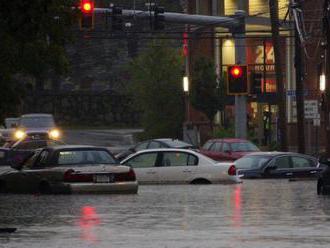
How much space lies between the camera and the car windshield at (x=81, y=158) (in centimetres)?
2647

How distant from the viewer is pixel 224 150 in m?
41.4

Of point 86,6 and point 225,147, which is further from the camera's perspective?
point 225,147

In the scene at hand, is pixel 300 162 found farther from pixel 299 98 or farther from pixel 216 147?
pixel 299 98

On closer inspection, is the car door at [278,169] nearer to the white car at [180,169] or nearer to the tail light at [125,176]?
the white car at [180,169]

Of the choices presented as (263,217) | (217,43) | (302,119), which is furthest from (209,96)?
(263,217)

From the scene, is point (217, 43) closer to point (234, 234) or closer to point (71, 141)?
point (71, 141)

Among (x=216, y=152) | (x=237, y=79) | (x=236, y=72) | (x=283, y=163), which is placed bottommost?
(x=283, y=163)

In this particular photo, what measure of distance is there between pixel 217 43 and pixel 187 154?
122 feet

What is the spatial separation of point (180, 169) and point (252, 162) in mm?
6093

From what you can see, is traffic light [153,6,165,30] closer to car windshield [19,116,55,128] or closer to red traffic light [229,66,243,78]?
red traffic light [229,66,243,78]

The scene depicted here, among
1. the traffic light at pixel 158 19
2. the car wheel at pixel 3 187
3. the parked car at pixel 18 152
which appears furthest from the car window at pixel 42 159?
the traffic light at pixel 158 19

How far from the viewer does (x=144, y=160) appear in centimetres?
3123

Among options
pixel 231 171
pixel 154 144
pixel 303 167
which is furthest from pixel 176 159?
pixel 154 144

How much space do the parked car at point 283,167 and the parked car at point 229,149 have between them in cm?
489
